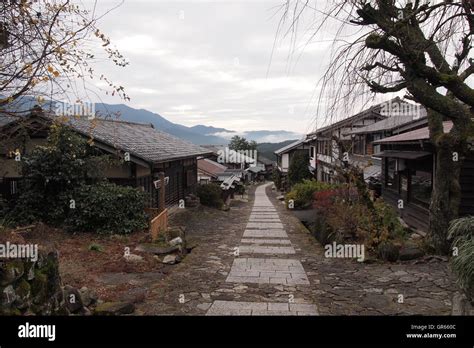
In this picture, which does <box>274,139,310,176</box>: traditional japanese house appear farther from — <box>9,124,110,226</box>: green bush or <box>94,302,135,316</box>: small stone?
<box>94,302,135,316</box>: small stone

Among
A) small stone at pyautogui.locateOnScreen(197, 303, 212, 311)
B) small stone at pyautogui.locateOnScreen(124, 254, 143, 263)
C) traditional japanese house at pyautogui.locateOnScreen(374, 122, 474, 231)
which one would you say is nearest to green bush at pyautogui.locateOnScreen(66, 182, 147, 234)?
small stone at pyautogui.locateOnScreen(124, 254, 143, 263)

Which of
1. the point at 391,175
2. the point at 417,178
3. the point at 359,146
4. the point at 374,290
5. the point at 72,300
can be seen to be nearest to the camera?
the point at 72,300

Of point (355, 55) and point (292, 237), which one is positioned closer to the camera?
Result: point (355, 55)

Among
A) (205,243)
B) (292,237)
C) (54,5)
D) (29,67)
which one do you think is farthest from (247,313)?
(292,237)

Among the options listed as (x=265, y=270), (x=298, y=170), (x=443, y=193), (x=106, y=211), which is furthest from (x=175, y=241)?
(x=298, y=170)

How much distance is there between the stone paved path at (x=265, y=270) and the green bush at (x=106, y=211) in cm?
398

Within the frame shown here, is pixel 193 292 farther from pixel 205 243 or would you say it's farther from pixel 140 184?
pixel 140 184

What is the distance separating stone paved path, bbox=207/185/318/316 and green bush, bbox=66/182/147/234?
398 cm

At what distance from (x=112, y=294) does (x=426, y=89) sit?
22.7 feet

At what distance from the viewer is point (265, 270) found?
9.27m

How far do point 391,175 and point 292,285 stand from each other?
13.8 m

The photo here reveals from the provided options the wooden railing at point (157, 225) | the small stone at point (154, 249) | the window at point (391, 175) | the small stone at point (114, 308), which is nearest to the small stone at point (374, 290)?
the small stone at point (114, 308)

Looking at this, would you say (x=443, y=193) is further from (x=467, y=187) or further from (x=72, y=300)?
(x=72, y=300)
